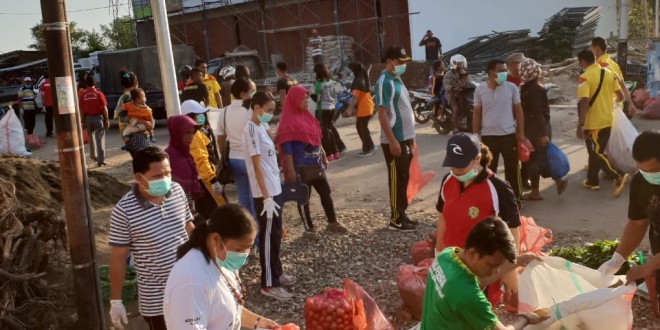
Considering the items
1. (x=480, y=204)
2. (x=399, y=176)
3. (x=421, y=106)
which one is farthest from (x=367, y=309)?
(x=421, y=106)

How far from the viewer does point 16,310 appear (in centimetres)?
481

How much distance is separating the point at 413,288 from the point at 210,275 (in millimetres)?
2469

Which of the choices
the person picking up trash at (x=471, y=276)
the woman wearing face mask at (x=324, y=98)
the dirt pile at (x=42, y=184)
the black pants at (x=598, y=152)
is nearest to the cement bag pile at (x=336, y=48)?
the woman wearing face mask at (x=324, y=98)

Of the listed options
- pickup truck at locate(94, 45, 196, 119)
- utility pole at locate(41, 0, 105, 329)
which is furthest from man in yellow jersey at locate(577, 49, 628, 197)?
pickup truck at locate(94, 45, 196, 119)

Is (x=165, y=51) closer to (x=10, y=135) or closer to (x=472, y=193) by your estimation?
(x=472, y=193)

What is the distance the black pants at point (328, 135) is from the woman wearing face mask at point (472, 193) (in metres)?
6.90

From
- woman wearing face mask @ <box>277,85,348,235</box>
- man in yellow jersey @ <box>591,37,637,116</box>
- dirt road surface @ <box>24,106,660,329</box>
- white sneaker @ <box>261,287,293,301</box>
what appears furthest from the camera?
man in yellow jersey @ <box>591,37,637,116</box>

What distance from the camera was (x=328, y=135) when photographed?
11.4 meters

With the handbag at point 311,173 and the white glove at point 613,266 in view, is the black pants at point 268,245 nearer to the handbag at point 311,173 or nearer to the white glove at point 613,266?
the handbag at point 311,173

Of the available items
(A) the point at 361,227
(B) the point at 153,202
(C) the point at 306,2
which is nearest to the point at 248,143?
(B) the point at 153,202

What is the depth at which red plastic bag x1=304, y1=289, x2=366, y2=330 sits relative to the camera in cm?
437

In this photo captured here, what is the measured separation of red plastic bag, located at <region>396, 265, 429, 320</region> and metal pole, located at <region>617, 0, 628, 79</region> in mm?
11827

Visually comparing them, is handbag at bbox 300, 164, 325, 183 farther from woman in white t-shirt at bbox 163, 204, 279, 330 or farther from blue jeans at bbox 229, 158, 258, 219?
woman in white t-shirt at bbox 163, 204, 279, 330

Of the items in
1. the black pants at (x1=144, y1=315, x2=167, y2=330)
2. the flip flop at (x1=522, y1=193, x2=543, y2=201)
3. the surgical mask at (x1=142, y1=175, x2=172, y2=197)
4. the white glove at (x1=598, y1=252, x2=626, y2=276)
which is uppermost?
the surgical mask at (x1=142, y1=175, x2=172, y2=197)
